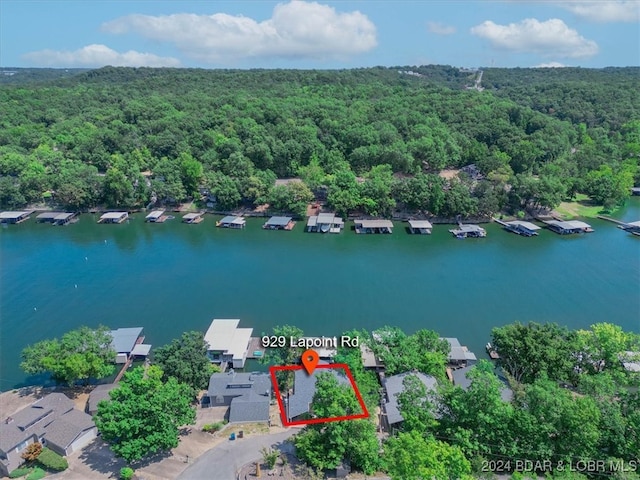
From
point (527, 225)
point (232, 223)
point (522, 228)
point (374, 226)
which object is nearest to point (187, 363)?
point (232, 223)

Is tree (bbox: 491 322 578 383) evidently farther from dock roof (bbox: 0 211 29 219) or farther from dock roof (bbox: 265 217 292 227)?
dock roof (bbox: 0 211 29 219)

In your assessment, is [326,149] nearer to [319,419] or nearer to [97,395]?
[97,395]

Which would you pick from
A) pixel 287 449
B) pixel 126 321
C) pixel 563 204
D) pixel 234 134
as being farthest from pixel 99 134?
pixel 563 204

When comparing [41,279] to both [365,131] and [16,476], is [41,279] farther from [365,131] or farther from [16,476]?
[365,131]

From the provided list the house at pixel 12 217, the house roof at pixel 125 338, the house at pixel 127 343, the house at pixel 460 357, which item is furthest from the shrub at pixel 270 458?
the house at pixel 12 217

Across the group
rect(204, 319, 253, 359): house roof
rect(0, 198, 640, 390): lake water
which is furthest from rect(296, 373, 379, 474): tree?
rect(0, 198, 640, 390): lake water

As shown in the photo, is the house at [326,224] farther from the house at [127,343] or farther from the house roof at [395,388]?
the house roof at [395,388]
